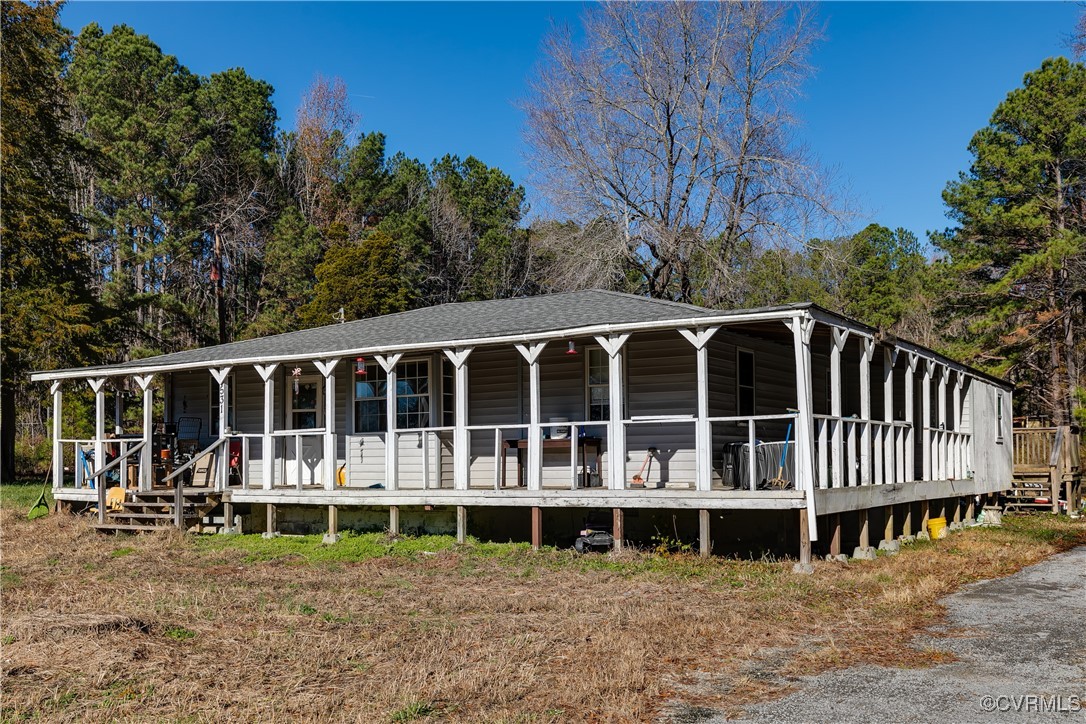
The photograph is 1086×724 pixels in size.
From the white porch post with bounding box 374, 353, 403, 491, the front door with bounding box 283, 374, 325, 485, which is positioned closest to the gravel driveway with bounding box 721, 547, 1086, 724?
the white porch post with bounding box 374, 353, 403, 491

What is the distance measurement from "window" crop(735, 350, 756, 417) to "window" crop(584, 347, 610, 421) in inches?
86.7

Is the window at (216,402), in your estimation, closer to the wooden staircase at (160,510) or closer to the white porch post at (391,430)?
the wooden staircase at (160,510)

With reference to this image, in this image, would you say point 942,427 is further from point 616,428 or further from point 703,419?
point 616,428

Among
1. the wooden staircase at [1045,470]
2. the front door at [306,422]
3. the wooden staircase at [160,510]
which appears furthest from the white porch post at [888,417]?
the wooden staircase at [160,510]

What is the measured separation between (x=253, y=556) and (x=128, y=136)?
29.3 m

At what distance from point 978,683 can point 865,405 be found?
7.19 meters

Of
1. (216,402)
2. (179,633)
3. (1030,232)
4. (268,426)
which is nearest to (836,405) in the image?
(179,633)

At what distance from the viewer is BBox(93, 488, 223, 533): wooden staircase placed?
57.5ft

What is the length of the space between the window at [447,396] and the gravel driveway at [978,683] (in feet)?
32.0

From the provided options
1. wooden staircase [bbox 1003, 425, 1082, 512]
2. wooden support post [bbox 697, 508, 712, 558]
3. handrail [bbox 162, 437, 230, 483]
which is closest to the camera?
wooden support post [bbox 697, 508, 712, 558]

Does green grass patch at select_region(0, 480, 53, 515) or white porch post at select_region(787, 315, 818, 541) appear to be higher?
white porch post at select_region(787, 315, 818, 541)

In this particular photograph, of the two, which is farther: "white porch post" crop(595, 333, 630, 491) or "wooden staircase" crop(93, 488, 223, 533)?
"wooden staircase" crop(93, 488, 223, 533)

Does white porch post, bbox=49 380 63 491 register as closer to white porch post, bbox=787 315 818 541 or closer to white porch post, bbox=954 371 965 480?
white porch post, bbox=787 315 818 541

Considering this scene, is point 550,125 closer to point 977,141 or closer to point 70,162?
point 977,141
